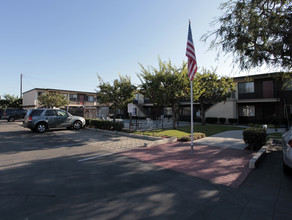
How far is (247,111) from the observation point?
21281 millimetres

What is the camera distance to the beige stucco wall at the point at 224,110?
822 inches

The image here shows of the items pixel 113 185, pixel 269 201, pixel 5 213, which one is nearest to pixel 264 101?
pixel 269 201

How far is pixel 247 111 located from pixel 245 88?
113 inches

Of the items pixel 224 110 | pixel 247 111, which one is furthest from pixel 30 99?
pixel 247 111

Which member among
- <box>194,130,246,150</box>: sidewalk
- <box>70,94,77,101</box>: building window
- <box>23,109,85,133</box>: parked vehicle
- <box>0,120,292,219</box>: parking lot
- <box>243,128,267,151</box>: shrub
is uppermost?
<box>70,94,77,101</box>: building window

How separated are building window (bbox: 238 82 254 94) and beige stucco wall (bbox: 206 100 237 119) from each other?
1.72 m

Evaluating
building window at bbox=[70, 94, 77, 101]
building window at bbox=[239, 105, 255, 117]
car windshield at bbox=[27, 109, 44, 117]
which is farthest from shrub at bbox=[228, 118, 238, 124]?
building window at bbox=[70, 94, 77, 101]

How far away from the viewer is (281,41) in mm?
7863

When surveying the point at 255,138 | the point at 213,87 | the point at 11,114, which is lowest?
the point at 255,138

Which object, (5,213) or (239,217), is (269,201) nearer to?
(239,217)

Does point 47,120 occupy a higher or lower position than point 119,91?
lower

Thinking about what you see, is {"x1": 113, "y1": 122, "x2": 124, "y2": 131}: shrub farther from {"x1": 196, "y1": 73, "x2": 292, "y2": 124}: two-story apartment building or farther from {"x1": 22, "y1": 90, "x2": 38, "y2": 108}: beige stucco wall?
{"x1": 22, "y1": 90, "x2": 38, "y2": 108}: beige stucco wall

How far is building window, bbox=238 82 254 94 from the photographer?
20.4 m

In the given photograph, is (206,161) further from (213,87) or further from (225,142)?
(213,87)
